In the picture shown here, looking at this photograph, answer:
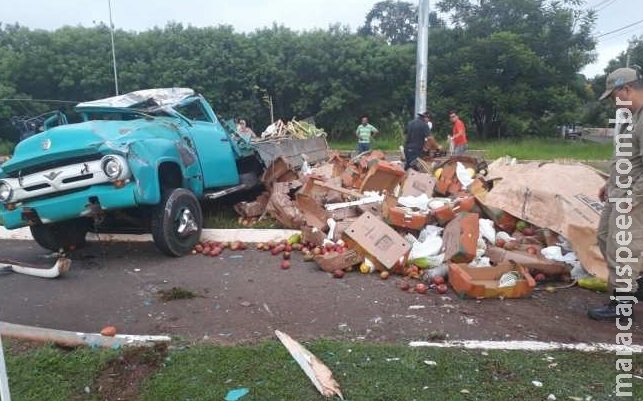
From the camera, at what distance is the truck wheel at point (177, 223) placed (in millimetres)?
6000

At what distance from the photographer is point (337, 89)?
26.8 meters

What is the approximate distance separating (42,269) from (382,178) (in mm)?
4722

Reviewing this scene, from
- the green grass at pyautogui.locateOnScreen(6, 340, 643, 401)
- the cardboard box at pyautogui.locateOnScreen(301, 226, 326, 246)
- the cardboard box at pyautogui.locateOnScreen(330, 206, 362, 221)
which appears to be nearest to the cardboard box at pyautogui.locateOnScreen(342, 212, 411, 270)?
the cardboard box at pyautogui.locateOnScreen(301, 226, 326, 246)

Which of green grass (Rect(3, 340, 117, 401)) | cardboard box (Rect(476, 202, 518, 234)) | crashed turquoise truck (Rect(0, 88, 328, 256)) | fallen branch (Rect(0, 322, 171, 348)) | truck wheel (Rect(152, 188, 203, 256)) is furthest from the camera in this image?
cardboard box (Rect(476, 202, 518, 234))

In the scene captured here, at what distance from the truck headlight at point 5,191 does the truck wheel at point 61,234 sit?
603 millimetres

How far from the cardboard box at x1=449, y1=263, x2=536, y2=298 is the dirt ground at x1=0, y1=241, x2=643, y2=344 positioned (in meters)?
0.09

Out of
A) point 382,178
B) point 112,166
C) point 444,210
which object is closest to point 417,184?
point 382,178

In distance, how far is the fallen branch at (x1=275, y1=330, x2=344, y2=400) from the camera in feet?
9.98

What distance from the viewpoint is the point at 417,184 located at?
7574mm

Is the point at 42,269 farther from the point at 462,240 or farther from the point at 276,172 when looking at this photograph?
the point at 462,240

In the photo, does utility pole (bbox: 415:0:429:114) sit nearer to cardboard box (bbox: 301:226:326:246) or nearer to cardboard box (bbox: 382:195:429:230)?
cardboard box (bbox: 382:195:429:230)

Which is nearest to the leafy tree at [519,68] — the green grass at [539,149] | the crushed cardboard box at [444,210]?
the green grass at [539,149]

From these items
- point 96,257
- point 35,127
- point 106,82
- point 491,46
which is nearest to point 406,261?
point 96,257

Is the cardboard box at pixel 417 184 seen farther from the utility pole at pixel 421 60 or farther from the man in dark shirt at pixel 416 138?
the utility pole at pixel 421 60
